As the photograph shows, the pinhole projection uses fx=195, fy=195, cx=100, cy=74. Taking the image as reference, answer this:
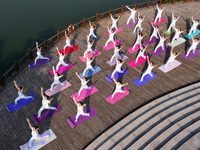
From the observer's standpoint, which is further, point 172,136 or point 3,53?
point 3,53

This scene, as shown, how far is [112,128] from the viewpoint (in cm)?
1220

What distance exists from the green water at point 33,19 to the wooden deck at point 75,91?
7.28 m

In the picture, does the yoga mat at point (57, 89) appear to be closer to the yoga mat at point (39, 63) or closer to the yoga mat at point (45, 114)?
the yoga mat at point (45, 114)

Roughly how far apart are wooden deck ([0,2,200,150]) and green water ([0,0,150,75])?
7285mm

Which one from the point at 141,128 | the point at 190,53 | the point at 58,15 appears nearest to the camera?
the point at 141,128

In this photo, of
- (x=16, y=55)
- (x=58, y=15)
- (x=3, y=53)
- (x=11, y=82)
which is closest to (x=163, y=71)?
(x=11, y=82)

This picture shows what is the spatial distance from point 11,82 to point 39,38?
12.1 meters

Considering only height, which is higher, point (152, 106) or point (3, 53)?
point (3, 53)

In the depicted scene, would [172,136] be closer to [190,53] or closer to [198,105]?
[198,105]

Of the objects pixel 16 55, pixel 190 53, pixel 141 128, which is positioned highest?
pixel 16 55

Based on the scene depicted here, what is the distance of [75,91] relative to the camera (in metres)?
15.1

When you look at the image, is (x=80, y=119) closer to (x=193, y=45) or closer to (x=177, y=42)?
(x=193, y=45)

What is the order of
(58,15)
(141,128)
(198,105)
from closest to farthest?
(141,128) → (198,105) → (58,15)

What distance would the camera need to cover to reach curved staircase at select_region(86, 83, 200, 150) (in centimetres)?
1077
